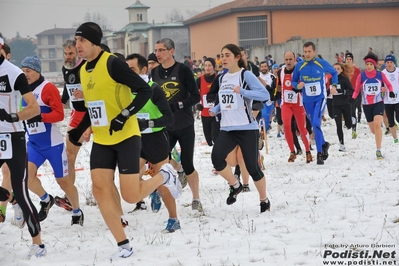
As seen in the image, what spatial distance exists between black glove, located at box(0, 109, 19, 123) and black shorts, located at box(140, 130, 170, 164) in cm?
191

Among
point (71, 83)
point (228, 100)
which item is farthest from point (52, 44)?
point (228, 100)

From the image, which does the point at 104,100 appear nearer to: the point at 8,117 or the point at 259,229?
the point at 8,117

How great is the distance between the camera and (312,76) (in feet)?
40.7

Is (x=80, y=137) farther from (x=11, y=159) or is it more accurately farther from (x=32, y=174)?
(x=32, y=174)

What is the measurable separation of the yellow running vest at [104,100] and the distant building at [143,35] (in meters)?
70.6

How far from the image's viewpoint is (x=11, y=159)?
6504 millimetres

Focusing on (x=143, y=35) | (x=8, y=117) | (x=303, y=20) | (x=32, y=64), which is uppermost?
(x=143, y=35)

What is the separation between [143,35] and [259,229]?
3244 inches

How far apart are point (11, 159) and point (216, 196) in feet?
13.1

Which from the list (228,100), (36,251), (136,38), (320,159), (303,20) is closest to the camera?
(36,251)

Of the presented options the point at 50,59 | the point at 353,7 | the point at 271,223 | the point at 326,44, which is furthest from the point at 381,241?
the point at 50,59

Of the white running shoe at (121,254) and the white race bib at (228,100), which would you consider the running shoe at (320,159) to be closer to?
the white race bib at (228,100)

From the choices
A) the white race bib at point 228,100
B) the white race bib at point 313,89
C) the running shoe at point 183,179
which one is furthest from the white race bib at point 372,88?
the white race bib at point 228,100

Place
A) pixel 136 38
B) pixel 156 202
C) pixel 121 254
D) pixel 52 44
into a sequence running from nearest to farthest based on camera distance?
pixel 121 254 < pixel 156 202 < pixel 136 38 < pixel 52 44
